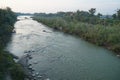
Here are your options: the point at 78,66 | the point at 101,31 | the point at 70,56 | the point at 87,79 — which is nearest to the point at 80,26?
the point at 101,31

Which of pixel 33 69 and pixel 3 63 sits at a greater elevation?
pixel 3 63

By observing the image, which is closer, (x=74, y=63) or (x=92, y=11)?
(x=74, y=63)

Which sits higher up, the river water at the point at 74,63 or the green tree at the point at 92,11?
the green tree at the point at 92,11

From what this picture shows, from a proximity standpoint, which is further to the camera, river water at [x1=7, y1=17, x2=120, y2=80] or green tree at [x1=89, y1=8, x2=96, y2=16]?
green tree at [x1=89, y1=8, x2=96, y2=16]

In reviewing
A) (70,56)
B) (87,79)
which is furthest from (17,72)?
(70,56)

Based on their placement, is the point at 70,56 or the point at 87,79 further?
the point at 70,56

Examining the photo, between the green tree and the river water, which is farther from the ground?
the green tree

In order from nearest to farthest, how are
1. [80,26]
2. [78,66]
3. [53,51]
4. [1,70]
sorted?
1. [1,70]
2. [78,66]
3. [53,51]
4. [80,26]

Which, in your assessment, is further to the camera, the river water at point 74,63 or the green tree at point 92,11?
the green tree at point 92,11

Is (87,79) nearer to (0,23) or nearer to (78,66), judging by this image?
(78,66)

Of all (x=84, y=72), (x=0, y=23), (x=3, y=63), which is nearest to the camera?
(x=3, y=63)

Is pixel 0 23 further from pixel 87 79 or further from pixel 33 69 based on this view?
pixel 87 79
